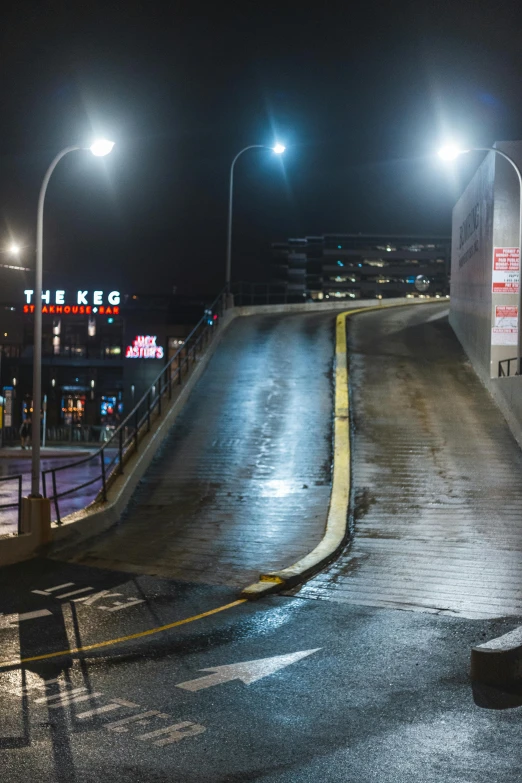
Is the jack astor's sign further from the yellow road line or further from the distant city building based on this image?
the distant city building

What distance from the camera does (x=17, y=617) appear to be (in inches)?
394

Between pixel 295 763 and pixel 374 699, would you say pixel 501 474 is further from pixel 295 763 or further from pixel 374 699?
pixel 295 763

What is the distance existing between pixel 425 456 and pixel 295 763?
1298 cm

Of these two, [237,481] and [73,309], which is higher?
[73,309]

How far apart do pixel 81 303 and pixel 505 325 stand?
56446 millimetres

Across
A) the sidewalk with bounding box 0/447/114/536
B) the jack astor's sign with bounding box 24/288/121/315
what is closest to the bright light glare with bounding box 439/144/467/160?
the sidewalk with bounding box 0/447/114/536

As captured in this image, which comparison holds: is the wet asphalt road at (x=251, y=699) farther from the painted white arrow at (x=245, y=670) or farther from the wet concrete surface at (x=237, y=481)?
the wet concrete surface at (x=237, y=481)

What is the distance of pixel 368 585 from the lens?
1130 cm

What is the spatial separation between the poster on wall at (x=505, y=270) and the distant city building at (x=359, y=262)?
166 meters

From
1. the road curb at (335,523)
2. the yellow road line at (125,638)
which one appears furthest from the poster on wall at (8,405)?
the yellow road line at (125,638)

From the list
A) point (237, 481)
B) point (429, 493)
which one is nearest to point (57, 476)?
point (237, 481)

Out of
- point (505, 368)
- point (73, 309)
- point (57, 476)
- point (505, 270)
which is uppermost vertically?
point (73, 309)

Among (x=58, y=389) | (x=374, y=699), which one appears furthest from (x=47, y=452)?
(x=58, y=389)

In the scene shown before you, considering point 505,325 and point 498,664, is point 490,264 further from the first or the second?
point 498,664
